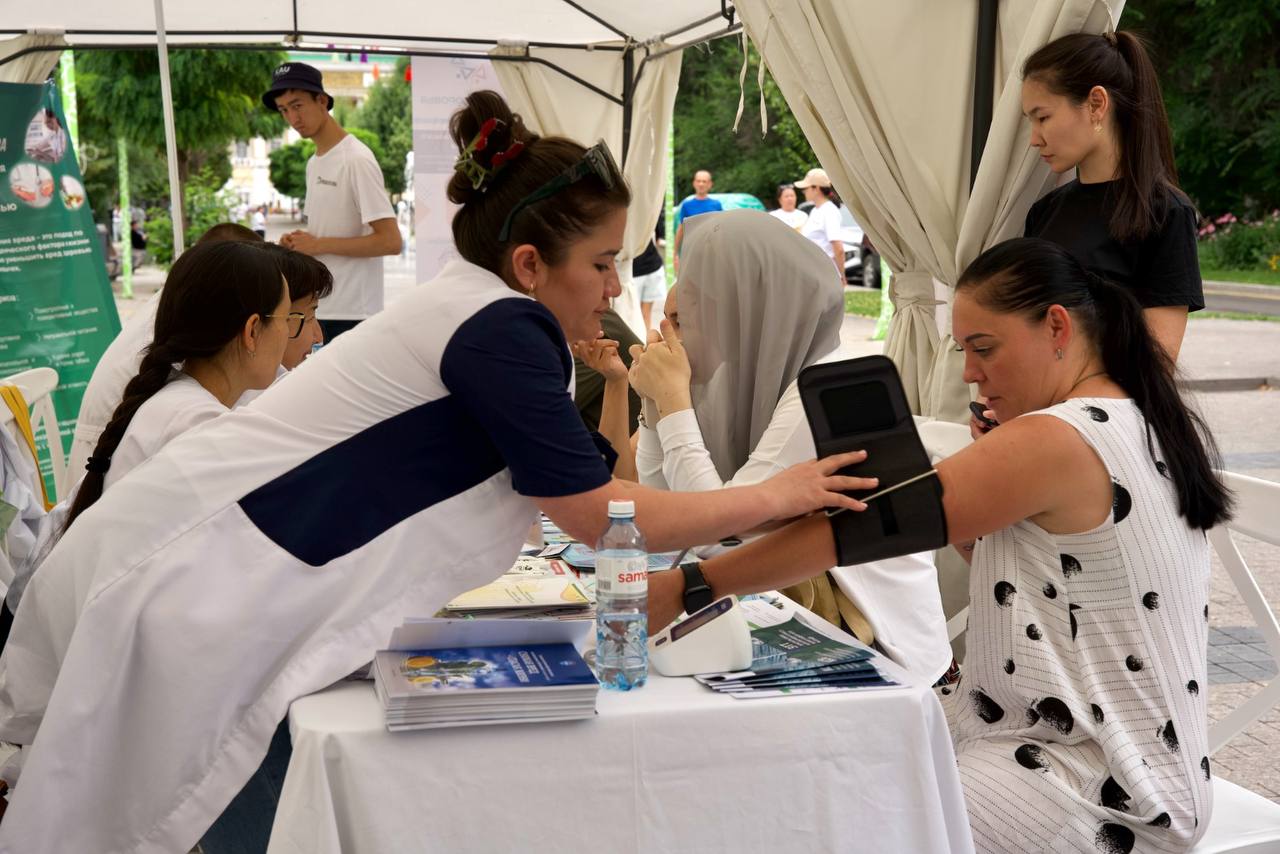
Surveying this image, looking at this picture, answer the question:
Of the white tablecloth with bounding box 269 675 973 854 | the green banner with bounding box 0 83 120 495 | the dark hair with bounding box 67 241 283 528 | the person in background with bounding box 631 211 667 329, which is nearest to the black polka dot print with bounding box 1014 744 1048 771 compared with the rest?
the white tablecloth with bounding box 269 675 973 854

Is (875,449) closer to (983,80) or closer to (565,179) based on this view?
(565,179)

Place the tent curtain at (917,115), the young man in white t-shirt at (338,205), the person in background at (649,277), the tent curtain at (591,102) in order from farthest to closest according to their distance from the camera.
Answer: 1. the person in background at (649,277)
2. the tent curtain at (591,102)
3. the young man in white t-shirt at (338,205)
4. the tent curtain at (917,115)

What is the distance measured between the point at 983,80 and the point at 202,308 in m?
2.36

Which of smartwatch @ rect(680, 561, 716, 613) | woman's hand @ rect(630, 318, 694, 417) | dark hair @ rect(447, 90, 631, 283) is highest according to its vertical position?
dark hair @ rect(447, 90, 631, 283)

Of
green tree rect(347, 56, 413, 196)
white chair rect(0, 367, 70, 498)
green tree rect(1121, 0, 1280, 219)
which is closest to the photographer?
white chair rect(0, 367, 70, 498)

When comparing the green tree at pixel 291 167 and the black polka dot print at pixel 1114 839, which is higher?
the black polka dot print at pixel 1114 839

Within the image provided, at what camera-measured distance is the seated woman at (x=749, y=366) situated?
2.45m

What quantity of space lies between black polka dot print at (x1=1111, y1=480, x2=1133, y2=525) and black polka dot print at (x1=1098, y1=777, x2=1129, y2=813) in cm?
36

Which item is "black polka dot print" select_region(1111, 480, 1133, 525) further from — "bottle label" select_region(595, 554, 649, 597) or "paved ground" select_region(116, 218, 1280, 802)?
"bottle label" select_region(595, 554, 649, 597)

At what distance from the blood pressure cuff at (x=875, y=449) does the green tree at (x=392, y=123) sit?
1506 inches

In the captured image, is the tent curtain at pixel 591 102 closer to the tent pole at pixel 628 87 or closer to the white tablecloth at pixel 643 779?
the tent pole at pixel 628 87

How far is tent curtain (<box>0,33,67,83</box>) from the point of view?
6.73 metres

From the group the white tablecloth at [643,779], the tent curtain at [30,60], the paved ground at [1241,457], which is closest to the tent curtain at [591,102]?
the paved ground at [1241,457]

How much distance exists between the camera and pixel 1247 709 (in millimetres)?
2330
